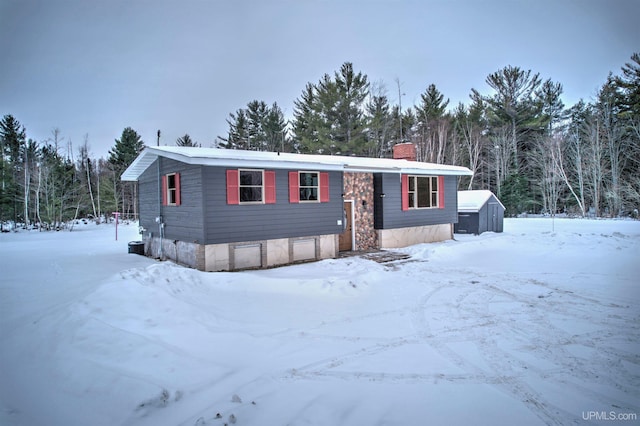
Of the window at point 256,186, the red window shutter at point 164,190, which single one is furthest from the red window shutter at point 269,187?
the red window shutter at point 164,190

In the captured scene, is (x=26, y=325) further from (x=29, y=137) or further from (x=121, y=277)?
(x=29, y=137)

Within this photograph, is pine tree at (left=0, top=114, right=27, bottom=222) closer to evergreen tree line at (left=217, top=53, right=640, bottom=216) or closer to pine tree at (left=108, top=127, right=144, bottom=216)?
pine tree at (left=108, top=127, right=144, bottom=216)

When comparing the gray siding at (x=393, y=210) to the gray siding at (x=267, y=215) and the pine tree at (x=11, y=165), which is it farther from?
the pine tree at (x=11, y=165)

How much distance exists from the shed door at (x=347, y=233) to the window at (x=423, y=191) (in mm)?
2470

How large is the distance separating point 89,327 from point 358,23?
12.8m

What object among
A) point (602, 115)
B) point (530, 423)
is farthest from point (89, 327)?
point (602, 115)

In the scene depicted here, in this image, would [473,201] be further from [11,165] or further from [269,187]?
[11,165]

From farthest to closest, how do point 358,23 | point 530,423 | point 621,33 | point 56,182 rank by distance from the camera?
point 56,182, point 358,23, point 621,33, point 530,423

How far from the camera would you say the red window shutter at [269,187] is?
965 centimetres

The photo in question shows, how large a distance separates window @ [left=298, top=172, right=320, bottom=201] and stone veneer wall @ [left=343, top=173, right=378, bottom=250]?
64.9 inches

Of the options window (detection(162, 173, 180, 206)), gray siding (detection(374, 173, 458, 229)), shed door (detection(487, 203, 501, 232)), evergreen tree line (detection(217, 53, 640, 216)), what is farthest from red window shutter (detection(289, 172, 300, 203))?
evergreen tree line (detection(217, 53, 640, 216))

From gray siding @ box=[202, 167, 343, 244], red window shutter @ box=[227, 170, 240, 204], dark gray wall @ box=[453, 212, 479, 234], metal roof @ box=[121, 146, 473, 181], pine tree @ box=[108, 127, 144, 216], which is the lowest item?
dark gray wall @ box=[453, 212, 479, 234]

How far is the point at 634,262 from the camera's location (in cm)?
920

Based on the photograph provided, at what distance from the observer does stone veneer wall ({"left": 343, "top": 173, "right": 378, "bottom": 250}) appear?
1226 centimetres
